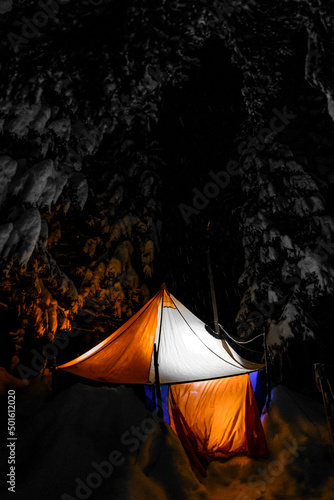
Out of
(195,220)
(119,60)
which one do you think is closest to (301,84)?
(119,60)

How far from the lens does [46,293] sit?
5.83 meters

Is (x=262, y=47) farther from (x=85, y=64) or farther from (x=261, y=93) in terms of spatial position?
(x=85, y=64)

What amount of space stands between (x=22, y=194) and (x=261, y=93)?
653 cm
